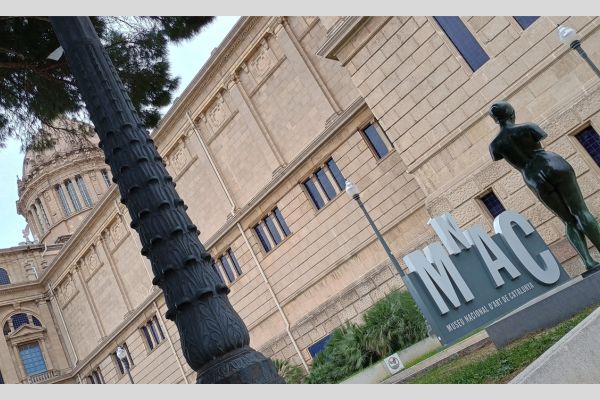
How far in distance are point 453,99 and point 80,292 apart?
32.1m

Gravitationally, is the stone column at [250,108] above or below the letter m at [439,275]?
above

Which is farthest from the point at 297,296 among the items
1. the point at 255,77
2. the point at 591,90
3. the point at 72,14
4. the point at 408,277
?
the point at 72,14

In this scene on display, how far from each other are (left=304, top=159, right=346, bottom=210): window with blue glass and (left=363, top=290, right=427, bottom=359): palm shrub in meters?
5.98

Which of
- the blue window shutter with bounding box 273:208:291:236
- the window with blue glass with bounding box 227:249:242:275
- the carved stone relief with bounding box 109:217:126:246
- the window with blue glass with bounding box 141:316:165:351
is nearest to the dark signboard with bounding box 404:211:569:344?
the blue window shutter with bounding box 273:208:291:236

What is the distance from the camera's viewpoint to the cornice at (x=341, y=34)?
53.7 feet

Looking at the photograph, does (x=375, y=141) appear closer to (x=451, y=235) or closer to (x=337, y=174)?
(x=337, y=174)

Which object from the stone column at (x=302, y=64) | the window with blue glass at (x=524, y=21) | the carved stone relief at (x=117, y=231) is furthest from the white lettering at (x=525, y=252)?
the carved stone relief at (x=117, y=231)

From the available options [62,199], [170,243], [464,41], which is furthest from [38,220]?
[170,243]

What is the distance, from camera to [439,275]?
10.8 meters

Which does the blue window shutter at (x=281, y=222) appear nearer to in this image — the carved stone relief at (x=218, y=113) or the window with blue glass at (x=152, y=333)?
the carved stone relief at (x=218, y=113)

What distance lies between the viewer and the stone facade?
1377 cm

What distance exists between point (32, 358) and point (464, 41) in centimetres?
3914

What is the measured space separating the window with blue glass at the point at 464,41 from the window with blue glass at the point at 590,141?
3065mm

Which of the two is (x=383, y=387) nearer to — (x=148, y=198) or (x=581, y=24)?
(x=148, y=198)
